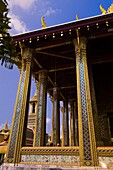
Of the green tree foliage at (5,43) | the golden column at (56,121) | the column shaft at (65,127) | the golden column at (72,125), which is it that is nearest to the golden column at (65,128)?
the column shaft at (65,127)

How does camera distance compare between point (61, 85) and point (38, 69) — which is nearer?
point (38, 69)

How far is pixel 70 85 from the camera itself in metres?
12.4

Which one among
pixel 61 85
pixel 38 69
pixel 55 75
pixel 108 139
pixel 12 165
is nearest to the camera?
pixel 12 165

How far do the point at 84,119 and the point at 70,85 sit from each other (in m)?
6.86

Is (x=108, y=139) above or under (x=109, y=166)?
above

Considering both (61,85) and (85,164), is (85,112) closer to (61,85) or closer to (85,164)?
(85,164)

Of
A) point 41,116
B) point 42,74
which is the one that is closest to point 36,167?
point 41,116

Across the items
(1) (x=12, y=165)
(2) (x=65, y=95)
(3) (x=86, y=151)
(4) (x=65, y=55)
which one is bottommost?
(1) (x=12, y=165)

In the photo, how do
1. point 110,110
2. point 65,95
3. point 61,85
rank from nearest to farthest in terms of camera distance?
point 110,110 → point 61,85 → point 65,95

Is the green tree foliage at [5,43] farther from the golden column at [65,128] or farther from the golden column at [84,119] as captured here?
the golden column at [65,128]

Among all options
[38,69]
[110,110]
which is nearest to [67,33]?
[38,69]

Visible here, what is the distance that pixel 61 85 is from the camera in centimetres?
1255

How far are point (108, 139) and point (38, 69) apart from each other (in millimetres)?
6109

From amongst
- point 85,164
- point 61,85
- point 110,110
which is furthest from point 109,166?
point 61,85
